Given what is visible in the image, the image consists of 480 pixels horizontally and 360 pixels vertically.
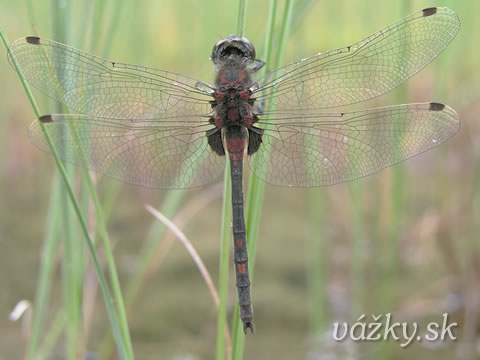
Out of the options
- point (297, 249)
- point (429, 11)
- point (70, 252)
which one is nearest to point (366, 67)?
point (429, 11)

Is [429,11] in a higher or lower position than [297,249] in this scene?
lower

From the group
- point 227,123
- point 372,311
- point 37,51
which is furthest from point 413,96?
point 37,51

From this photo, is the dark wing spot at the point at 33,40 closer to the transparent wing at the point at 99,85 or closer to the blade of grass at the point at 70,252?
the transparent wing at the point at 99,85

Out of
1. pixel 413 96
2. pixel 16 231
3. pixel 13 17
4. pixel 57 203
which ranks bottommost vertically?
pixel 57 203

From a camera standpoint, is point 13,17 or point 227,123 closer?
point 227,123

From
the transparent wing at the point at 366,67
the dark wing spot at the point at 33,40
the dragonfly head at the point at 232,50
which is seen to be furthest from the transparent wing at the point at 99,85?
the transparent wing at the point at 366,67

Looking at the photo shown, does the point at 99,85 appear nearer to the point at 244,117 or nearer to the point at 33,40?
the point at 33,40

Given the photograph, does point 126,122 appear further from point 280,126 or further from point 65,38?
point 280,126

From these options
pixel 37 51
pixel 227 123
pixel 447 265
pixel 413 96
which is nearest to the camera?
pixel 37 51
